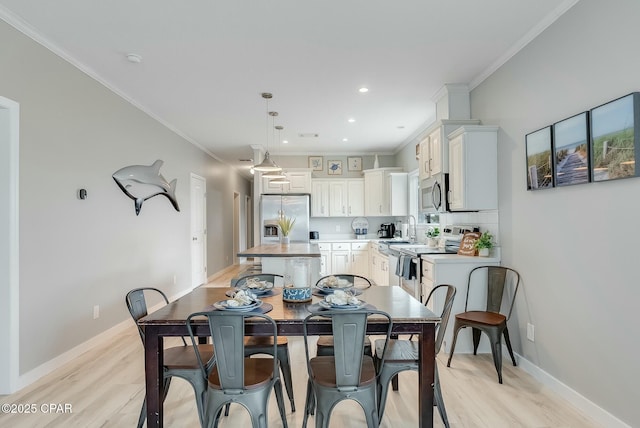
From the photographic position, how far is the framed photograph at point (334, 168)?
7.78m

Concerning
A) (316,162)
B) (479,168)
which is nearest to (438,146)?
(479,168)

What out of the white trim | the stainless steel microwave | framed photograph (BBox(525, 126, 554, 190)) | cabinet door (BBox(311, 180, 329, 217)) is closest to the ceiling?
the white trim

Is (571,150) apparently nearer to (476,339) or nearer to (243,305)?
(476,339)

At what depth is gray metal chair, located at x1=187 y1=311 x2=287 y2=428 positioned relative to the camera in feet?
5.75

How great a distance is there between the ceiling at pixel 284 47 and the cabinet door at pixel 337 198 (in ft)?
8.56

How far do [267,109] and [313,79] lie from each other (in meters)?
1.15

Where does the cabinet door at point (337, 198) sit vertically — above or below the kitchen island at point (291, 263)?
above

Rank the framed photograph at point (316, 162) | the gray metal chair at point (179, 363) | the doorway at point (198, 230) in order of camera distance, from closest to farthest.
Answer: the gray metal chair at point (179, 363) < the doorway at point (198, 230) < the framed photograph at point (316, 162)

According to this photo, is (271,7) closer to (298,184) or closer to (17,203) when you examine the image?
(17,203)

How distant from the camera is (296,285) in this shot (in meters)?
2.26

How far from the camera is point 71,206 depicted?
3.34 metres

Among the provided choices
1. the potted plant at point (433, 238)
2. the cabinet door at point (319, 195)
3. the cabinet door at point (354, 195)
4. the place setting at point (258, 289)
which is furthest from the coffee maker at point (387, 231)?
the place setting at point (258, 289)

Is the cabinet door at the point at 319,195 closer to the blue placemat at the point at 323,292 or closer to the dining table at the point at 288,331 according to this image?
the blue placemat at the point at 323,292

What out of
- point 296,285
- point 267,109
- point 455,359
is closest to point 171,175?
point 267,109
